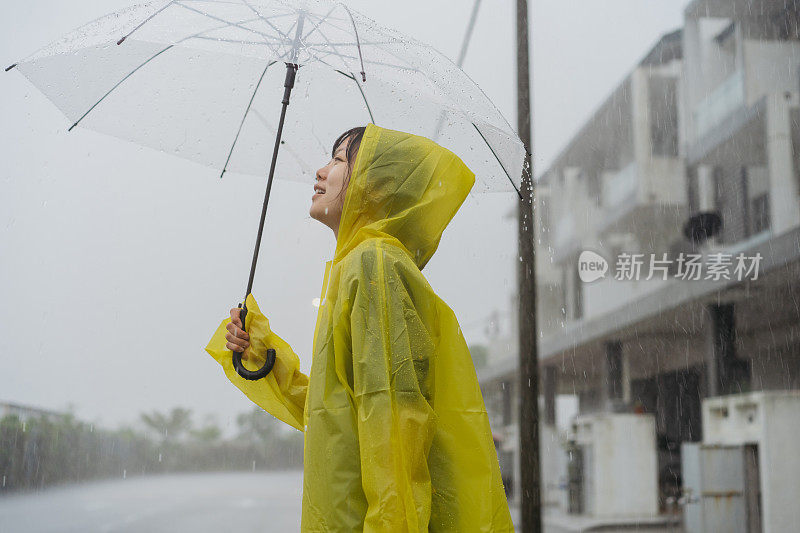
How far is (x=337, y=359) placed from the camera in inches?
63.6

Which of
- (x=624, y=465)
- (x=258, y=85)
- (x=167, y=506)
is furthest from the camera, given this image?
(x=167, y=506)

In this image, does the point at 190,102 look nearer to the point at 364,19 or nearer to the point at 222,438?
the point at 364,19

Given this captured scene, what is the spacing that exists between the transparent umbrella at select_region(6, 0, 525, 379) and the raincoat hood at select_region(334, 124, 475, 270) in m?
0.34

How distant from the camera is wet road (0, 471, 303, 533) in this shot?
1466 cm

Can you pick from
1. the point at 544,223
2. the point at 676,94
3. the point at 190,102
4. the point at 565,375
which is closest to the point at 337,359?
the point at 190,102

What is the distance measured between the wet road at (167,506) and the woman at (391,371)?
42.0ft

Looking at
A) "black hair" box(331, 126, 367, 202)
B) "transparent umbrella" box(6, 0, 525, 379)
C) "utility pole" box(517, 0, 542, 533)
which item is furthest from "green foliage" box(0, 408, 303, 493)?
"black hair" box(331, 126, 367, 202)

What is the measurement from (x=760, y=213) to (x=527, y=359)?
23.5 feet

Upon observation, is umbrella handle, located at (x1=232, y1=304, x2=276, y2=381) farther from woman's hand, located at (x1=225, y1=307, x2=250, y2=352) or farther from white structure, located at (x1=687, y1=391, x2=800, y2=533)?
white structure, located at (x1=687, y1=391, x2=800, y2=533)

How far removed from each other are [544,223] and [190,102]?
1629 centimetres

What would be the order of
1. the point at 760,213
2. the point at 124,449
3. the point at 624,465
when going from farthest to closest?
the point at 124,449 → the point at 624,465 → the point at 760,213

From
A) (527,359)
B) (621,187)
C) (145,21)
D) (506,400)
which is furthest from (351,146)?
(506,400)

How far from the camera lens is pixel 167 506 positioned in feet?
55.6

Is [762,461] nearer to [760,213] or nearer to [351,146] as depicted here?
[760,213]
